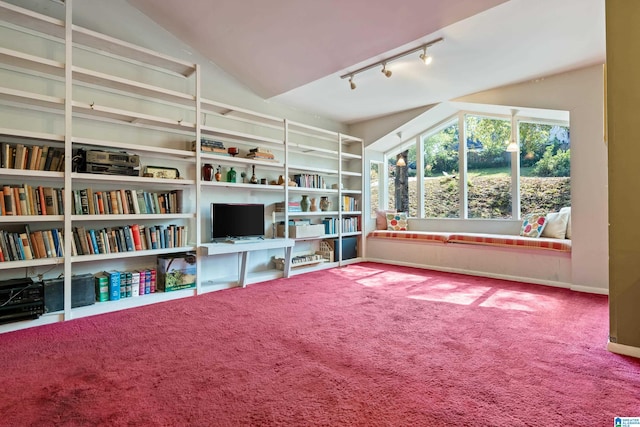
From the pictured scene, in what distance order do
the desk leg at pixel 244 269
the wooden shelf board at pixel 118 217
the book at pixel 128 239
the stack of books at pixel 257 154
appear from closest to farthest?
1. the wooden shelf board at pixel 118 217
2. the book at pixel 128 239
3. the desk leg at pixel 244 269
4. the stack of books at pixel 257 154

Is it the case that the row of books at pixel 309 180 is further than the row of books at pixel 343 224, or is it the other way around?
the row of books at pixel 343 224

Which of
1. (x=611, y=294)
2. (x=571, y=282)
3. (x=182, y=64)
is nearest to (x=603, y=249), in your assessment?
(x=571, y=282)

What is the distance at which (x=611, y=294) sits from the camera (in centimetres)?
238

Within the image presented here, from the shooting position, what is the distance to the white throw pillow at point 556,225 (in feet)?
14.6

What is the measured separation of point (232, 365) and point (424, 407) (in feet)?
3.79

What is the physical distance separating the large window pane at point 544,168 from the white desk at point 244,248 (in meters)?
3.69

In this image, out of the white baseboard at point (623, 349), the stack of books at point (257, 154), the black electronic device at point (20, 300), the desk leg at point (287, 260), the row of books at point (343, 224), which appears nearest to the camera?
the white baseboard at point (623, 349)

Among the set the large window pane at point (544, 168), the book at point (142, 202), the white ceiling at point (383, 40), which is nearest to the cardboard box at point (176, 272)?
the book at point (142, 202)

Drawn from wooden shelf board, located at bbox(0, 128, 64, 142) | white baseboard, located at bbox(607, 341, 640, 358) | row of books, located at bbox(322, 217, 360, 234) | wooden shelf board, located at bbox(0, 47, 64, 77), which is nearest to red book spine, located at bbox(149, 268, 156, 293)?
wooden shelf board, located at bbox(0, 128, 64, 142)

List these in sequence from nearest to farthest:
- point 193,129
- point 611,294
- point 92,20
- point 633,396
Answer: point 633,396
point 611,294
point 92,20
point 193,129

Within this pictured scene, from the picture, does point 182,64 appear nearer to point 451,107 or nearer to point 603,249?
point 451,107

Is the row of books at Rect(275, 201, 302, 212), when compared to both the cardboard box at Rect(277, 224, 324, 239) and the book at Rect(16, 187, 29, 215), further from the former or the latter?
the book at Rect(16, 187, 29, 215)

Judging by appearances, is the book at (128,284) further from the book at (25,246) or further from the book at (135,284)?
the book at (25,246)

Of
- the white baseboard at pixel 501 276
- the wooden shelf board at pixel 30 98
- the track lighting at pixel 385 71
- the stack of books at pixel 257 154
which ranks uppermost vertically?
the track lighting at pixel 385 71
